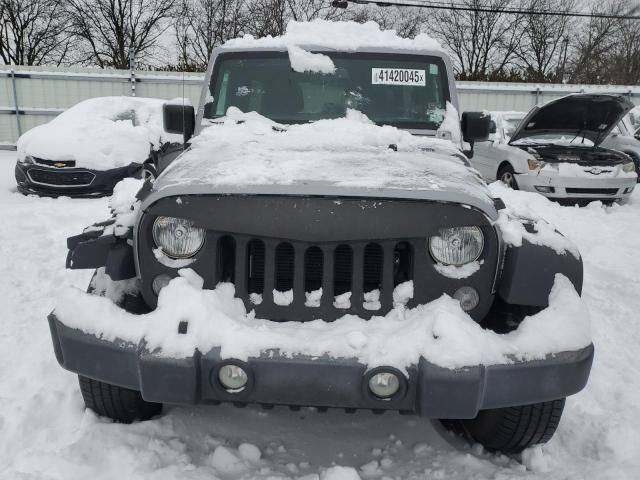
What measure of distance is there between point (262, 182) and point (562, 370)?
131cm

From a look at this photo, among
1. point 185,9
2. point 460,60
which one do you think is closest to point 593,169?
point 185,9

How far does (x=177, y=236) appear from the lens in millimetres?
2281

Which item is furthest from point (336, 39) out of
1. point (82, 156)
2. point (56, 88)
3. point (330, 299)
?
point (56, 88)

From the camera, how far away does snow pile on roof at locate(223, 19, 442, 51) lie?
150 inches

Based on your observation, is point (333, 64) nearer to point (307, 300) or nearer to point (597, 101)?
point (307, 300)

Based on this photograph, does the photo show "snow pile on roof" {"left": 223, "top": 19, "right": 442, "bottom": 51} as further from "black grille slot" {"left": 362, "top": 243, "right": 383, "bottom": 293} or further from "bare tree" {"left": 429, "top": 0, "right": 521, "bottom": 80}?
"bare tree" {"left": 429, "top": 0, "right": 521, "bottom": 80}

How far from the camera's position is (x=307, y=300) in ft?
7.39

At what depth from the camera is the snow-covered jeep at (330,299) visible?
2.04 meters

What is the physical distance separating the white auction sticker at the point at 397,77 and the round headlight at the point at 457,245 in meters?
1.74

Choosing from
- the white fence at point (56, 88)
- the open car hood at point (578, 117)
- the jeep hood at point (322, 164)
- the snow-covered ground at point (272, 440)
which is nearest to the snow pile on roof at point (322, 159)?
the jeep hood at point (322, 164)

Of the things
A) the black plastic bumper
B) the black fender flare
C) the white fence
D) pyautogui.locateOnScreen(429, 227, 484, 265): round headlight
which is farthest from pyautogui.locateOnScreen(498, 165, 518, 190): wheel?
the white fence

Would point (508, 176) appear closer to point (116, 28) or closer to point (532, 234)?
point (532, 234)

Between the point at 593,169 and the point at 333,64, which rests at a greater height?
the point at 333,64

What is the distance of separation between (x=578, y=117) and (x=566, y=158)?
2.46ft
